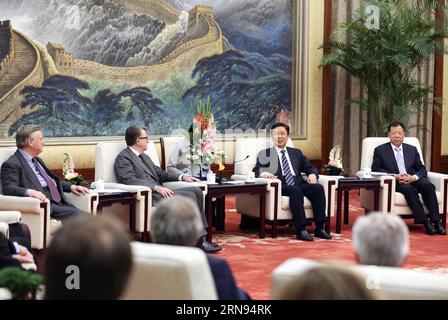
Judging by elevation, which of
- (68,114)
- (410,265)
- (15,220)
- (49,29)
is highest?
(49,29)

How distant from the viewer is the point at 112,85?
10.7 metres

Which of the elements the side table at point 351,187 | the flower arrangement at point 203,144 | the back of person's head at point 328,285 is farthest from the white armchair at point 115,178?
the back of person's head at point 328,285

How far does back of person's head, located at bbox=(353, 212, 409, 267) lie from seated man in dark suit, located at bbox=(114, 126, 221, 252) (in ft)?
17.6

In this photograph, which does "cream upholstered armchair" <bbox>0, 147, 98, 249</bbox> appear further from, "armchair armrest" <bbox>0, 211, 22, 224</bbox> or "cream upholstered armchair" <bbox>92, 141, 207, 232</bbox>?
A: "cream upholstered armchair" <bbox>92, 141, 207, 232</bbox>

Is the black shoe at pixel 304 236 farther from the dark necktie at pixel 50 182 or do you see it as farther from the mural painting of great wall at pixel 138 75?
the mural painting of great wall at pixel 138 75

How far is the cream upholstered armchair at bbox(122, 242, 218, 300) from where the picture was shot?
319 centimetres

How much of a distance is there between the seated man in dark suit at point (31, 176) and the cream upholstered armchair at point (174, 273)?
13.9 ft

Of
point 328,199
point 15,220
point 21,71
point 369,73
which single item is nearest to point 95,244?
point 15,220

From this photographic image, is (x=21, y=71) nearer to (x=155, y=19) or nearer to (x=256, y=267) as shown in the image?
(x=155, y=19)

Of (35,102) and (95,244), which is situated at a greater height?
(35,102)

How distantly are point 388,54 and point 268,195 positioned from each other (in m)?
3.61

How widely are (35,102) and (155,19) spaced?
1.91 metres

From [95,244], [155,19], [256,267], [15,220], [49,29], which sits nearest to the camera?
[95,244]

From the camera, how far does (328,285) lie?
2.35 meters
